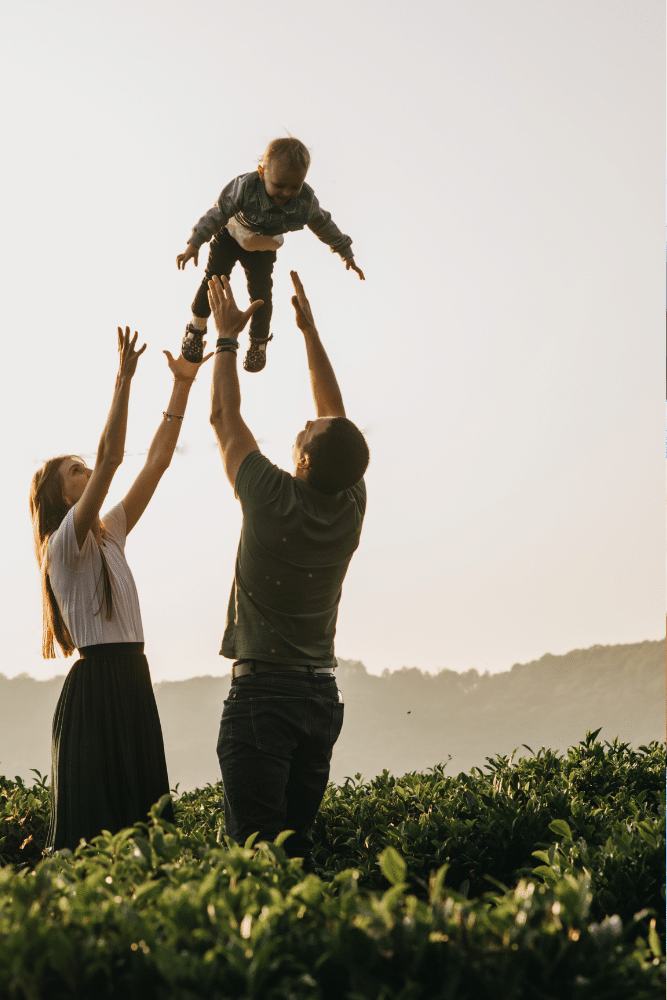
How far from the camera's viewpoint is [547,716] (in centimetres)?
2755

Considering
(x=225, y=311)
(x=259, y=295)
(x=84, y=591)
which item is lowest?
(x=84, y=591)

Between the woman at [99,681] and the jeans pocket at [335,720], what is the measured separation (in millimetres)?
970

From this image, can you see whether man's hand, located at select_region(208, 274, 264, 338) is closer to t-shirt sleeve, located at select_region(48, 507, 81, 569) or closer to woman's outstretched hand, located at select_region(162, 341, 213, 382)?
woman's outstretched hand, located at select_region(162, 341, 213, 382)

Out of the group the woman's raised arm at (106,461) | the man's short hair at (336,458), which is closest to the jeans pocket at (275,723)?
the man's short hair at (336,458)

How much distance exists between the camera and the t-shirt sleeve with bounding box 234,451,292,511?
3.52 m

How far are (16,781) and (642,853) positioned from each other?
17.1ft

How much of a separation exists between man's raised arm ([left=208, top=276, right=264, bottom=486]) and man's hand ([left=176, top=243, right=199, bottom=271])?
1.34 ft

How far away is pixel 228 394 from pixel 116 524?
3.75 feet

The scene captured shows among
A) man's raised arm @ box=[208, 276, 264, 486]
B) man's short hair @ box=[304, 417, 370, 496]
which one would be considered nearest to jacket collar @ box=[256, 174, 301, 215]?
man's raised arm @ box=[208, 276, 264, 486]

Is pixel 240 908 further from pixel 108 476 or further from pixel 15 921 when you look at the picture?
pixel 108 476

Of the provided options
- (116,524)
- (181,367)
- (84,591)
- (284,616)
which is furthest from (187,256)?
(284,616)

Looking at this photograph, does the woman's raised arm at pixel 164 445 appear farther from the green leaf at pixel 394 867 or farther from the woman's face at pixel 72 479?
the green leaf at pixel 394 867

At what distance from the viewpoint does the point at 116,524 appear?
441 cm

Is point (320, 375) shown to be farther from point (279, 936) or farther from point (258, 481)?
point (279, 936)
